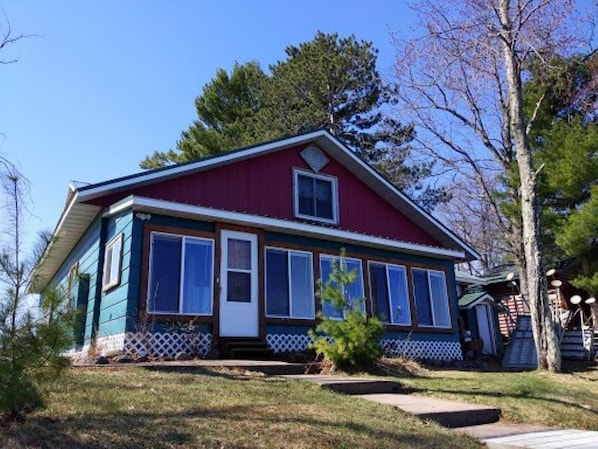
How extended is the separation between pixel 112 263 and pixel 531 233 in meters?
8.51

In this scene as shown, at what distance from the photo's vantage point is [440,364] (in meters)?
12.1

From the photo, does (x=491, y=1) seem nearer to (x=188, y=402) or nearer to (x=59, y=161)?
(x=59, y=161)

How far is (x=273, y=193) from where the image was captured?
38.5 ft

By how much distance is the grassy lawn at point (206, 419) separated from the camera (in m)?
3.39

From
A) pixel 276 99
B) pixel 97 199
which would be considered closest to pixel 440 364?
pixel 97 199

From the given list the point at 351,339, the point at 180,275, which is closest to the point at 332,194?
the point at 180,275

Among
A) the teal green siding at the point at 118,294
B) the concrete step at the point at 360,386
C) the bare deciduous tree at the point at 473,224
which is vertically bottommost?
the concrete step at the point at 360,386

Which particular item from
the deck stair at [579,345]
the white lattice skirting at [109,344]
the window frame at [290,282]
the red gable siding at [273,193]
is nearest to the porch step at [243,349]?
the window frame at [290,282]

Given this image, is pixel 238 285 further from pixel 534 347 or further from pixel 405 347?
pixel 534 347

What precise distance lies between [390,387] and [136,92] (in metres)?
8.30

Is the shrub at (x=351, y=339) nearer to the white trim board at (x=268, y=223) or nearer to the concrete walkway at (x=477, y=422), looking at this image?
the concrete walkway at (x=477, y=422)

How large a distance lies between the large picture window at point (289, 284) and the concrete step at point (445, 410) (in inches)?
180

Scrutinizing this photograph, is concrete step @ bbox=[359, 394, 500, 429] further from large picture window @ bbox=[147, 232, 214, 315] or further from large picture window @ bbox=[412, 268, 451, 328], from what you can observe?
large picture window @ bbox=[412, 268, 451, 328]

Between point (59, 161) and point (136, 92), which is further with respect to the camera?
point (136, 92)
